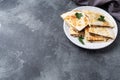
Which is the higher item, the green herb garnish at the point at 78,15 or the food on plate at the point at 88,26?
the green herb garnish at the point at 78,15

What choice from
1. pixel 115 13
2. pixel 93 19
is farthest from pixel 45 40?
pixel 115 13

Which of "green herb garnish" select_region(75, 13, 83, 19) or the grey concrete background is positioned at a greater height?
"green herb garnish" select_region(75, 13, 83, 19)

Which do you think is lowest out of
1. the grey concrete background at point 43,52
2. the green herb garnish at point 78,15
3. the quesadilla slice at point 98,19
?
the grey concrete background at point 43,52

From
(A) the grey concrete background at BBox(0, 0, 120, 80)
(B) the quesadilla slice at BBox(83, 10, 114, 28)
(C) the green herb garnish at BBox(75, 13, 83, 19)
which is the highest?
(C) the green herb garnish at BBox(75, 13, 83, 19)

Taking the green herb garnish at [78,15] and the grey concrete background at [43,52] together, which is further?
the green herb garnish at [78,15]

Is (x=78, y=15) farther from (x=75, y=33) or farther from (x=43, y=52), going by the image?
(x=43, y=52)

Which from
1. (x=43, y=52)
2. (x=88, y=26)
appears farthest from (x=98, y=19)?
(x=43, y=52)

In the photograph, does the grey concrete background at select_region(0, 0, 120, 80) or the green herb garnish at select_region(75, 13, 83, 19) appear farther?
the green herb garnish at select_region(75, 13, 83, 19)
